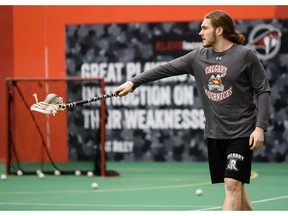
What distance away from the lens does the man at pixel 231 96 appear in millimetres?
7020

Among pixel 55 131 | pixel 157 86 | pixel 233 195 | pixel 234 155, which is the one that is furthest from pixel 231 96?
pixel 157 86

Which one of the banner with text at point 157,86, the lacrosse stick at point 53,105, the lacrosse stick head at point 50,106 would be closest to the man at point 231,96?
the lacrosse stick at point 53,105

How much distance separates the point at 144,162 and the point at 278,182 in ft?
11.4

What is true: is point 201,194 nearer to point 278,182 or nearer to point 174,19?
point 278,182

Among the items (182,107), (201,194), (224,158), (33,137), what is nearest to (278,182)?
(201,194)

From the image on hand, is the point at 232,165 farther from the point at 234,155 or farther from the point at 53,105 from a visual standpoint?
the point at 53,105

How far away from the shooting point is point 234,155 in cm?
712

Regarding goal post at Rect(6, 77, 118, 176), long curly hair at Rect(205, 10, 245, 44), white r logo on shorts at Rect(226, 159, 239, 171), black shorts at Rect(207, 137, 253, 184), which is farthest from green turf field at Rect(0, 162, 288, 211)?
long curly hair at Rect(205, 10, 245, 44)

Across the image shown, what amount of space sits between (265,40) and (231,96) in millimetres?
8056

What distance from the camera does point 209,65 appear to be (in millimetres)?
7164

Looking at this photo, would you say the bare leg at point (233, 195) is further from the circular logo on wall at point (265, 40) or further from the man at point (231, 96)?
the circular logo on wall at point (265, 40)

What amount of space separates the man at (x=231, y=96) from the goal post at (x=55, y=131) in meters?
Result: 6.11

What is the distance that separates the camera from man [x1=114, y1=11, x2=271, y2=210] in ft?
23.0

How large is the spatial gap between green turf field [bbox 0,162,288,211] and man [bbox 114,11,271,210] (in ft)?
8.45
